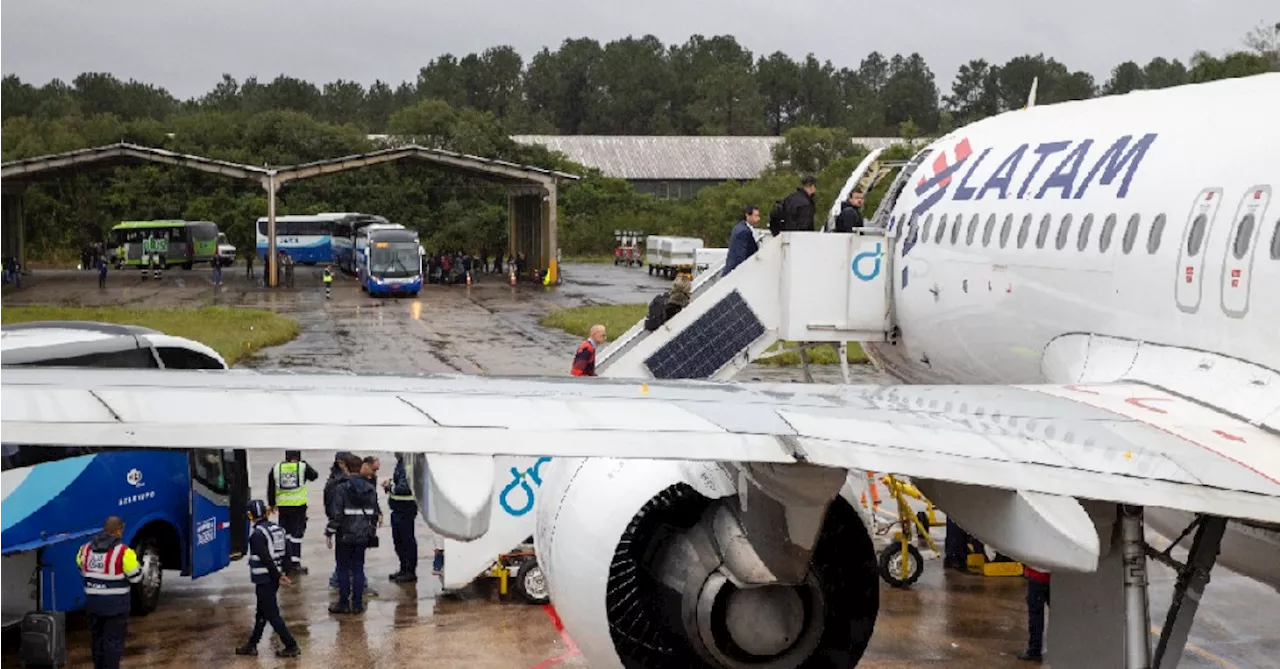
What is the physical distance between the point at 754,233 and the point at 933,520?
494 centimetres

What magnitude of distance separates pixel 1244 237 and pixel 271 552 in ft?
33.4

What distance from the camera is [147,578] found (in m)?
18.5

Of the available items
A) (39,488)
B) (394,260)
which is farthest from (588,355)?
(394,260)

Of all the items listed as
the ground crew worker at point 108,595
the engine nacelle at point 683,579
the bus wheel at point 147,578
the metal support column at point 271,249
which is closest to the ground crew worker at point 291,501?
the bus wheel at point 147,578

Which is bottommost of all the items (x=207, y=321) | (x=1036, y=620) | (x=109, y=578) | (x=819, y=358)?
(x=819, y=358)

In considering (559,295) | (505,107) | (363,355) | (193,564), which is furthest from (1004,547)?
(505,107)

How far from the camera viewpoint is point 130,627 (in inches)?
703

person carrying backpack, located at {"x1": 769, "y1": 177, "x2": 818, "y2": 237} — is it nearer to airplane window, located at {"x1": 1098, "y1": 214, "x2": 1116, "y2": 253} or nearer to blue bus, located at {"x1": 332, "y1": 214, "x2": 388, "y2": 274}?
airplane window, located at {"x1": 1098, "y1": 214, "x2": 1116, "y2": 253}

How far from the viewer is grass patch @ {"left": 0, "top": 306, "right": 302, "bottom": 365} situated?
46.1m

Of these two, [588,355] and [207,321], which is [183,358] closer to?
[588,355]

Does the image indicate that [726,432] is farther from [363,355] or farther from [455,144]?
[455,144]

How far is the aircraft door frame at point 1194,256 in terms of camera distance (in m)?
12.1

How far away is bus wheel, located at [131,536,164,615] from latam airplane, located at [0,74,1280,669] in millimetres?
8737

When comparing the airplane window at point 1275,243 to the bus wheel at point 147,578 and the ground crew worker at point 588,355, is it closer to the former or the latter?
the ground crew worker at point 588,355
